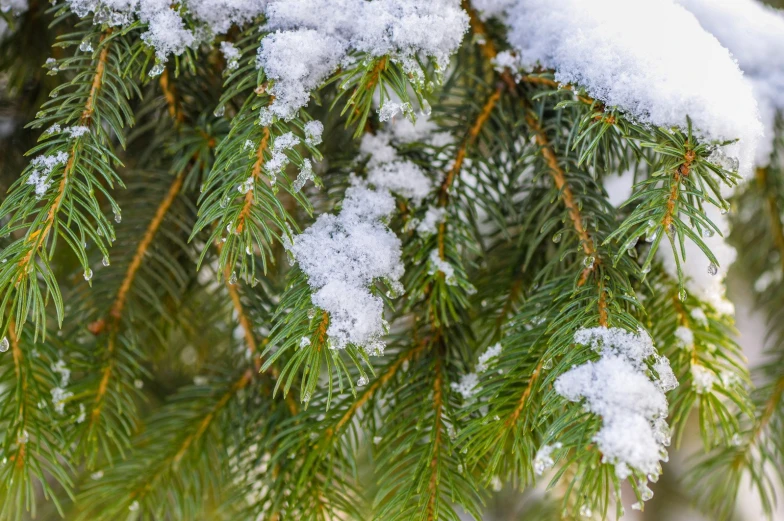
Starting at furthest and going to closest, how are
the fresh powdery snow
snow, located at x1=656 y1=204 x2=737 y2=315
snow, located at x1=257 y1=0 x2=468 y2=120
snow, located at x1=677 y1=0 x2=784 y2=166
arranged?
snow, located at x1=677 y1=0 x2=784 y2=166, snow, located at x1=656 y1=204 x2=737 y2=315, snow, located at x1=257 y1=0 x2=468 y2=120, the fresh powdery snow

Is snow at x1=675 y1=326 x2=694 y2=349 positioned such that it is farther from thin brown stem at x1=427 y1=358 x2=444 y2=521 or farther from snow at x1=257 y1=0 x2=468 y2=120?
snow at x1=257 y1=0 x2=468 y2=120

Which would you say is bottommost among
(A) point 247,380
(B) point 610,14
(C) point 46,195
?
(A) point 247,380

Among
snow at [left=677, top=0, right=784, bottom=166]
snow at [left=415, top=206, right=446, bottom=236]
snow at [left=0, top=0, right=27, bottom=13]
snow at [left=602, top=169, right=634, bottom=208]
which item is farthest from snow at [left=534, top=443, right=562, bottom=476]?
snow at [left=0, top=0, right=27, bottom=13]

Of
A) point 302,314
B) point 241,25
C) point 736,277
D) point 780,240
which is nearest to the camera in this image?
point 302,314

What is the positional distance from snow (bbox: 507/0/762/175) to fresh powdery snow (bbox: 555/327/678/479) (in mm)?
205

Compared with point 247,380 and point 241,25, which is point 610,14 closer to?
point 241,25

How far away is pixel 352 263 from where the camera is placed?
0.52 m

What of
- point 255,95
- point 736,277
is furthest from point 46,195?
point 736,277

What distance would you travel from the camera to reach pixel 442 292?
Answer: 563mm

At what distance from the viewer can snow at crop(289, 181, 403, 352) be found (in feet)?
1.59

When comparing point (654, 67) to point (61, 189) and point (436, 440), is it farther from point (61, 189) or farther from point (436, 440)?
point (61, 189)

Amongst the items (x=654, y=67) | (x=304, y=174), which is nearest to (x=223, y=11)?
(x=304, y=174)

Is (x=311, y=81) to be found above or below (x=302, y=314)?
above

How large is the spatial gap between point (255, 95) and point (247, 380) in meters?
0.39
